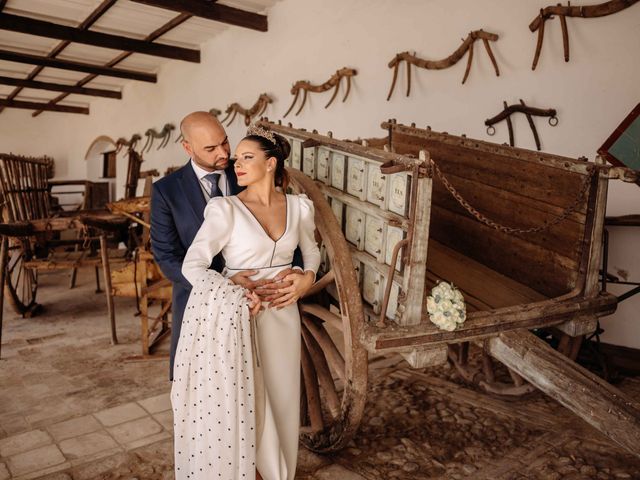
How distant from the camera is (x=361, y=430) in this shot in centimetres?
278

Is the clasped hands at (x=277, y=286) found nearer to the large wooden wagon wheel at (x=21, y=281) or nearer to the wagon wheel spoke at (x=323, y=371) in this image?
the wagon wheel spoke at (x=323, y=371)

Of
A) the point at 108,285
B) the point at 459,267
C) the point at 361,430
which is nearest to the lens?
the point at 361,430

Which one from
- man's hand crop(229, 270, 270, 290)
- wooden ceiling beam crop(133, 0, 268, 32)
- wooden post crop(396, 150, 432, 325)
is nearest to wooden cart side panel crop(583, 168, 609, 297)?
wooden post crop(396, 150, 432, 325)

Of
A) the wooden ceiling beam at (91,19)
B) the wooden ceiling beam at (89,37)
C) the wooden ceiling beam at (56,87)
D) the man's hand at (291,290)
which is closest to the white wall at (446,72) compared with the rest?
the wooden ceiling beam at (89,37)

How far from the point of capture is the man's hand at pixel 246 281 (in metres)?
1.88

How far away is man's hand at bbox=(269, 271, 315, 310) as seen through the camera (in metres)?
1.93

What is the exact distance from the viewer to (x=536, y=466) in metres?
2.42

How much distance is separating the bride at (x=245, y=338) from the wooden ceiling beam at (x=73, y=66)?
28.8ft

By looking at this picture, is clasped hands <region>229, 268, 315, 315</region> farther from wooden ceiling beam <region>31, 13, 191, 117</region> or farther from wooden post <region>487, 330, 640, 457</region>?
wooden ceiling beam <region>31, 13, 191, 117</region>

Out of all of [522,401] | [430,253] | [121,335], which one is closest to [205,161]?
[430,253]

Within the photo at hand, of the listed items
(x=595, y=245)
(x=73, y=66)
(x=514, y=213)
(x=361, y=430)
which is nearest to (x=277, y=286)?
(x=361, y=430)

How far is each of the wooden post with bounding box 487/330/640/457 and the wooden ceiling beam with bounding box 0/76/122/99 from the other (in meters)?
11.9

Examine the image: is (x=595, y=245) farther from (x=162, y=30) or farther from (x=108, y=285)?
(x=162, y=30)

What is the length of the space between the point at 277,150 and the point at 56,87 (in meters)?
11.5
